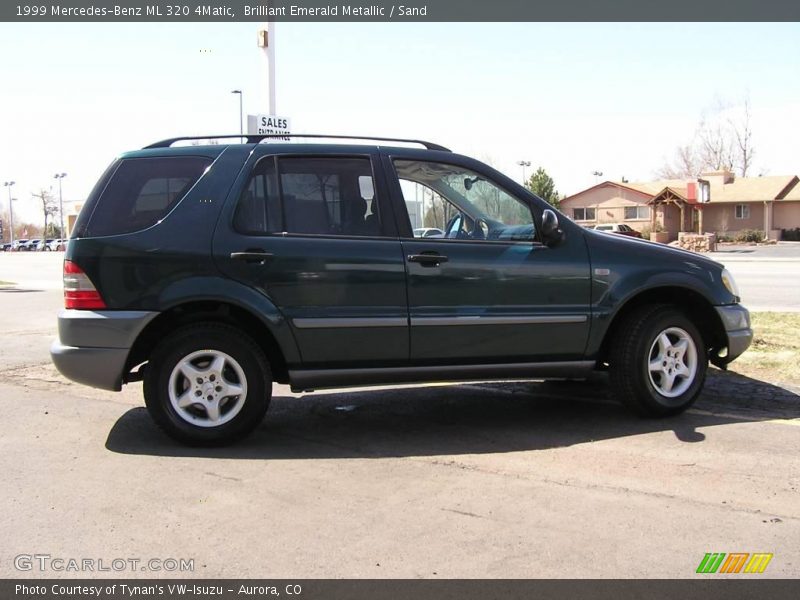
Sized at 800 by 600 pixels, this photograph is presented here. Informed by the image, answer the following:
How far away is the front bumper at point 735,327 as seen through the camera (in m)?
5.36

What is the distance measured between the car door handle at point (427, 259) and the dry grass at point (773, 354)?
360cm

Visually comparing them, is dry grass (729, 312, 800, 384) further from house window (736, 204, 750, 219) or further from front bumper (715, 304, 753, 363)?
house window (736, 204, 750, 219)

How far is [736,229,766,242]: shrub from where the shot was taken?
49.3m

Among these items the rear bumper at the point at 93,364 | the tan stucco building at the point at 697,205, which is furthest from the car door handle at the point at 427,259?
the tan stucco building at the point at 697,205

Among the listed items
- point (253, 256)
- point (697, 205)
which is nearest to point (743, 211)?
point (697, 205)

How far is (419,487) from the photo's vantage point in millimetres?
4039

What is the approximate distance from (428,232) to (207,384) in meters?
1.87

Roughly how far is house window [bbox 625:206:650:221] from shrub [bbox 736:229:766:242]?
8.37 m

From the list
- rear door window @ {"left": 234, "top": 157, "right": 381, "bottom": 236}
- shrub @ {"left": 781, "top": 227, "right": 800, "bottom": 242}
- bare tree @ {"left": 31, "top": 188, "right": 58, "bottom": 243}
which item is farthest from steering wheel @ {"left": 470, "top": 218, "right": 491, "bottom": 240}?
bare tree @ {"left": 31, "top": 188, "right": 58, "bottom": 243}
